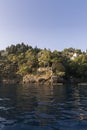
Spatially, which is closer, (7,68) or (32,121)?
(32,121)

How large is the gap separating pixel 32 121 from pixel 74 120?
10.8 ft

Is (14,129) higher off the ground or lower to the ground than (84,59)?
lower

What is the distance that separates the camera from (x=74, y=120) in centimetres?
1681

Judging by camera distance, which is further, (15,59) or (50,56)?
(15,59)

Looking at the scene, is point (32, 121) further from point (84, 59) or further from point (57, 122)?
point (84, 59)

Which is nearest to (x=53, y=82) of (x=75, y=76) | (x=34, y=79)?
(x=34, y=79)

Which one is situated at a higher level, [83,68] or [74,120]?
[83,68]

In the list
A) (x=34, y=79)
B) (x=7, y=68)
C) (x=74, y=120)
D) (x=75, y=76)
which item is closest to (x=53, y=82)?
(x=34, y=79)

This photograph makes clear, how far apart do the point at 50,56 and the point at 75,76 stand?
16437 millimetres

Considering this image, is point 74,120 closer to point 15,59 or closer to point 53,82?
point 53,82

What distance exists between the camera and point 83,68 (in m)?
110

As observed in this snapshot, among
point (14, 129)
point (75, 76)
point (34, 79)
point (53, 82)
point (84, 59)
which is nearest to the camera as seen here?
point (14, 129)

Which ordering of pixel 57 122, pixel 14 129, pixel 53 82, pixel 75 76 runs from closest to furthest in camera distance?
1. pixel 14 129
2. pixel 57 122
3. pixel 53 82
4. pixel 75 76

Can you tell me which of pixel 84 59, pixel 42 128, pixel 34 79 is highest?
pixel 84 59
